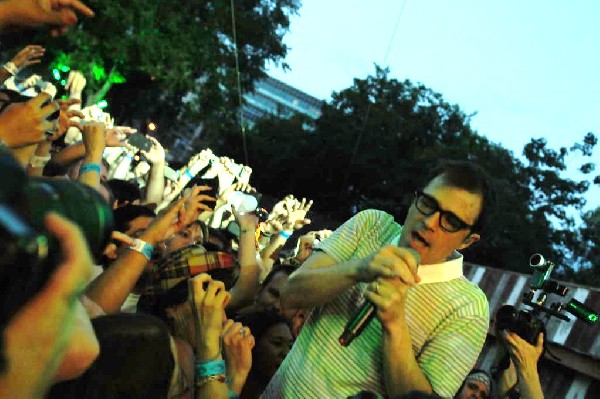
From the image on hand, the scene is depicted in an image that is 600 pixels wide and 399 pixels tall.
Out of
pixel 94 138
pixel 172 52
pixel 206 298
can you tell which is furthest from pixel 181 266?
pixel 172 52

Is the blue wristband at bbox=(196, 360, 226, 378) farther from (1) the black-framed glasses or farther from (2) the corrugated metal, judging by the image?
(2) the corrugated metal

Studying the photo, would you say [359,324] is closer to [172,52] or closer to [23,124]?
[23,124]

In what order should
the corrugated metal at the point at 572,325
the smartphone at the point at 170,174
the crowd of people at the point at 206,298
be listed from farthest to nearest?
the smartphone at the point at 170,174 → the corrugated metal at the point at 572,325 → the crowd of people at the point at 206,298

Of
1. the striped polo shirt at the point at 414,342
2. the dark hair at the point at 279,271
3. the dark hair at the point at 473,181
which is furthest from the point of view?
the dark hair at the point at 279,271

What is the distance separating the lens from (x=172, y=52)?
23828 millimetres

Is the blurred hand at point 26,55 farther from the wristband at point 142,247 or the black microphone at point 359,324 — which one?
the black microphone at point 359,324

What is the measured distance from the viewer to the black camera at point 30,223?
2.84 feet

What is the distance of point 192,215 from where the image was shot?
416 cm

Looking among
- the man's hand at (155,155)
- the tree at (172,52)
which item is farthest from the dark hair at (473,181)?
the tree at (172,52)

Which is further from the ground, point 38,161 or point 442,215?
point 442,215

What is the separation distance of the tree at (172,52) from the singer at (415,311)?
19.5 metres

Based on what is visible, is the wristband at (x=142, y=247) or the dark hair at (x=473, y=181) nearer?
the dark hair at (x=473, y=181)

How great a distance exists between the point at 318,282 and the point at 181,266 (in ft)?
3.25

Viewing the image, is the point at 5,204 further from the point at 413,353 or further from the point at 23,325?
the point at 413,353
